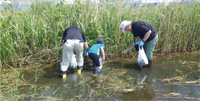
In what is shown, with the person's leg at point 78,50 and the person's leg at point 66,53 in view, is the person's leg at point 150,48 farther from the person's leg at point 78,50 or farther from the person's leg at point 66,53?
the person's leg at point 66,53

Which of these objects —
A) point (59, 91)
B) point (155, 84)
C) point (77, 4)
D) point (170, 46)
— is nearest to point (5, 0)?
point (77, 4)

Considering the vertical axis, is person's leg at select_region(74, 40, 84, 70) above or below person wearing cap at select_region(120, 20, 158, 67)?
below

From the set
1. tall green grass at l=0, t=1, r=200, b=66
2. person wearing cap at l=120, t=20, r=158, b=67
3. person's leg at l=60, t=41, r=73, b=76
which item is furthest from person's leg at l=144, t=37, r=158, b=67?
person's leg at l=60, t=41, r=73, b=76

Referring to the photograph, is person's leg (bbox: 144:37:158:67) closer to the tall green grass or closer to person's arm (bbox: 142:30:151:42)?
person's arm (bbox: 142:30:151:42)

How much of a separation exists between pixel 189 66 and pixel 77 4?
3395 millimetres

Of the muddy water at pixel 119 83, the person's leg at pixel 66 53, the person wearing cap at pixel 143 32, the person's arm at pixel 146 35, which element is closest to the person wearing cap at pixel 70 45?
the person's leg at pixel 66 53

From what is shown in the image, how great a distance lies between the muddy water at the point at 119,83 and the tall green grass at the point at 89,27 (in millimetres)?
533

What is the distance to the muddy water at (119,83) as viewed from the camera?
282 cm

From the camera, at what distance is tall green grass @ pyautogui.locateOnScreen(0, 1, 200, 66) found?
4.30 m

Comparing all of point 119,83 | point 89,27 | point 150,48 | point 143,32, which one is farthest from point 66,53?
point 150,48

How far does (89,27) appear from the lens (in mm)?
4734

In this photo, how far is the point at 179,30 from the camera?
5152 millimetres

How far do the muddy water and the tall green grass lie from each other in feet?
1.75

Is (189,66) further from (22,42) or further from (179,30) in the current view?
(22,42)
